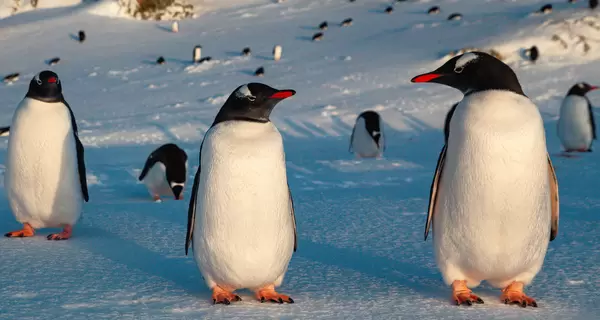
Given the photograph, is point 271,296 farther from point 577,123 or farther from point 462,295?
point 577,123

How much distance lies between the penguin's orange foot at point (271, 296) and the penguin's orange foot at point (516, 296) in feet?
2.60

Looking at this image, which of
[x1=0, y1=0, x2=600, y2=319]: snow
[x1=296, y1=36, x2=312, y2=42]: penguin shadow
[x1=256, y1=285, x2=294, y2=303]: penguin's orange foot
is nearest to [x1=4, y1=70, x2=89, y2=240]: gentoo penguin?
[x1=0, y1=0, x2=600, y2=319]: snow

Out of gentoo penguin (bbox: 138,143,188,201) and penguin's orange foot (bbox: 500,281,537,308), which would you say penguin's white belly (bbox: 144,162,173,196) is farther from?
penguin's orange foot (bbox: 500,281,537,308)

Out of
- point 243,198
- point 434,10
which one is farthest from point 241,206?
point 434,10

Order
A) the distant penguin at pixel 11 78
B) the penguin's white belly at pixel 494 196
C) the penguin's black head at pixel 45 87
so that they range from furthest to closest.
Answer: the distant penguin at pixel 11 78
the penguin's black head at pixel 45 87
the penguin's white belly at pixel 494 196

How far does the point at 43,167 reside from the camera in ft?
14.8

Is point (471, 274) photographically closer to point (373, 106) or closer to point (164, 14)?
point (373, 106)

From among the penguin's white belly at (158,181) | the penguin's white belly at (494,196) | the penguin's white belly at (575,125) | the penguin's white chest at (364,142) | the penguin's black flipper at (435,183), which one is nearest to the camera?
the penguin's white belly at (494,196)

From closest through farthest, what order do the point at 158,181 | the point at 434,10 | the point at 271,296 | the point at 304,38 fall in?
the point at 271,296 → the point at 158,181 → the point at 304,38 → the point at 434,10

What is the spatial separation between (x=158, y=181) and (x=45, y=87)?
228cm

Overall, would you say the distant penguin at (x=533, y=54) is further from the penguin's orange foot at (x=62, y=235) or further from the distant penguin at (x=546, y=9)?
the penguin's orange foot at (x=62, y=235)

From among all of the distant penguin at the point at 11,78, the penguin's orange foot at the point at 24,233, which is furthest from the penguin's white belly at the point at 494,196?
the distant penguin at the point at 11,78

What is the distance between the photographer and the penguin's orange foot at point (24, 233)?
15.0 ft

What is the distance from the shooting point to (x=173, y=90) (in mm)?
15055
